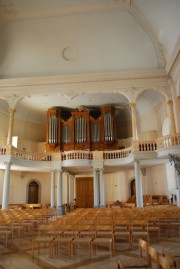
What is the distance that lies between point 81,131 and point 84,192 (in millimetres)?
6578

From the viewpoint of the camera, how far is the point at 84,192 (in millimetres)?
23734

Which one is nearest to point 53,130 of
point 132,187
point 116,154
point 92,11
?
point 116,154

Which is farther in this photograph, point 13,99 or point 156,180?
point 156,180

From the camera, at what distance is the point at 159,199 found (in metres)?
18.5

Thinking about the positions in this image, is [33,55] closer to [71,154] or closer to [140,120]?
[71,154]

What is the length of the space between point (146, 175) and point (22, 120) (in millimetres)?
12581

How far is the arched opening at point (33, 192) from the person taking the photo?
22.8 meters

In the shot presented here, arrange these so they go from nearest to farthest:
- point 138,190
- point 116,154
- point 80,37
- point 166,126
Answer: point 138,190 → point 80,37 → point 116,154 → point 166,126

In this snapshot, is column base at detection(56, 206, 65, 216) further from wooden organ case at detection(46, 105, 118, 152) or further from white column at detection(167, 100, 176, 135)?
white column at detection(167, 100, 176, 135)

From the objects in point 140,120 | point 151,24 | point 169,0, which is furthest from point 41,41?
point 140,120

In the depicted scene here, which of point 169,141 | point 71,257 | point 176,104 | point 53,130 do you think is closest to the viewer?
point 71,257

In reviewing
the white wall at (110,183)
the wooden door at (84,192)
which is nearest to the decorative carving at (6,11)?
the white wall at (110,183)

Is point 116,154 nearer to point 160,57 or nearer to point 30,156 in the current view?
point 30,156

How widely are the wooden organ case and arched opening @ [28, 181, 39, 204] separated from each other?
14.9 feet
